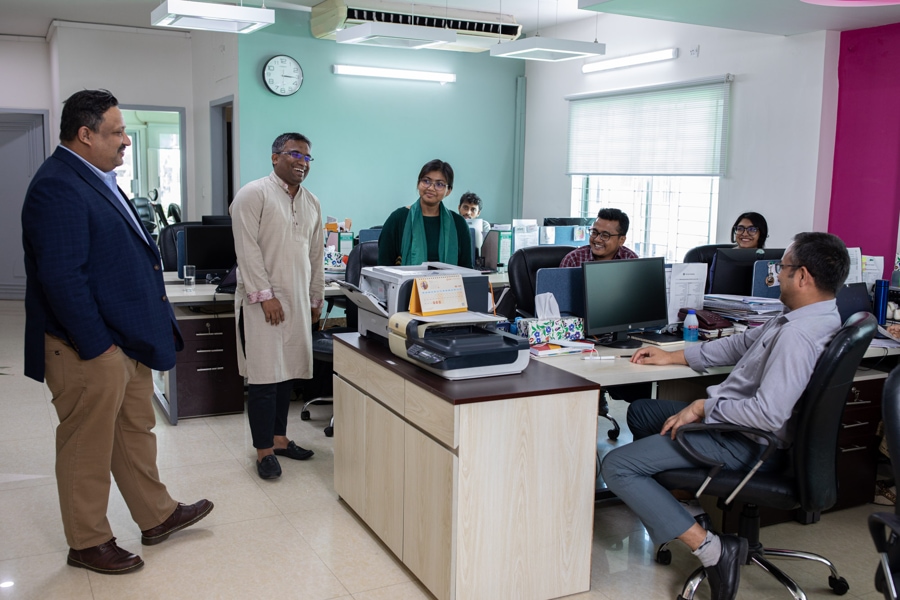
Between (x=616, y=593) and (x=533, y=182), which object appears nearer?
(x=616, y=593)

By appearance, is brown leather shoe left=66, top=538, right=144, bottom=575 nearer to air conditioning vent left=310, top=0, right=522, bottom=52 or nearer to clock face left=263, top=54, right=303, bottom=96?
air conditioning vent left=310, top=0, right=522, bottom=52

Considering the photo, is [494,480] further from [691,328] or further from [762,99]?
[762,99]

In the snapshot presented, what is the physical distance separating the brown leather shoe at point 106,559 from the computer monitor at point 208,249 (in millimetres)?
2498

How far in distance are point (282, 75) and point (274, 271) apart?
438cm

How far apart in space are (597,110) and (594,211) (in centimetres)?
100

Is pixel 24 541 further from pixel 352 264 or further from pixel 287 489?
pixel 352 264

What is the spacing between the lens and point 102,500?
294 cm

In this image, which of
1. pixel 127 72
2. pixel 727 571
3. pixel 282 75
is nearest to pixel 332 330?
pixel 727 571

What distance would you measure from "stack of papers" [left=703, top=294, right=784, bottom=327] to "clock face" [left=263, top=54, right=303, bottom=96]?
4939 mm

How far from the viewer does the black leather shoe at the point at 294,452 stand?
420 centimetres

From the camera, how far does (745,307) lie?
4.02m

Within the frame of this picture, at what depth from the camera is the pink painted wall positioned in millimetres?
5336

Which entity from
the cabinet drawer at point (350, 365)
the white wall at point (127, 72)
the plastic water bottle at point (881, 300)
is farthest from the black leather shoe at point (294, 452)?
the white wall at point (127, 72)

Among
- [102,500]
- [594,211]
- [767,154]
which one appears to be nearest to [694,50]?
[767,154]
